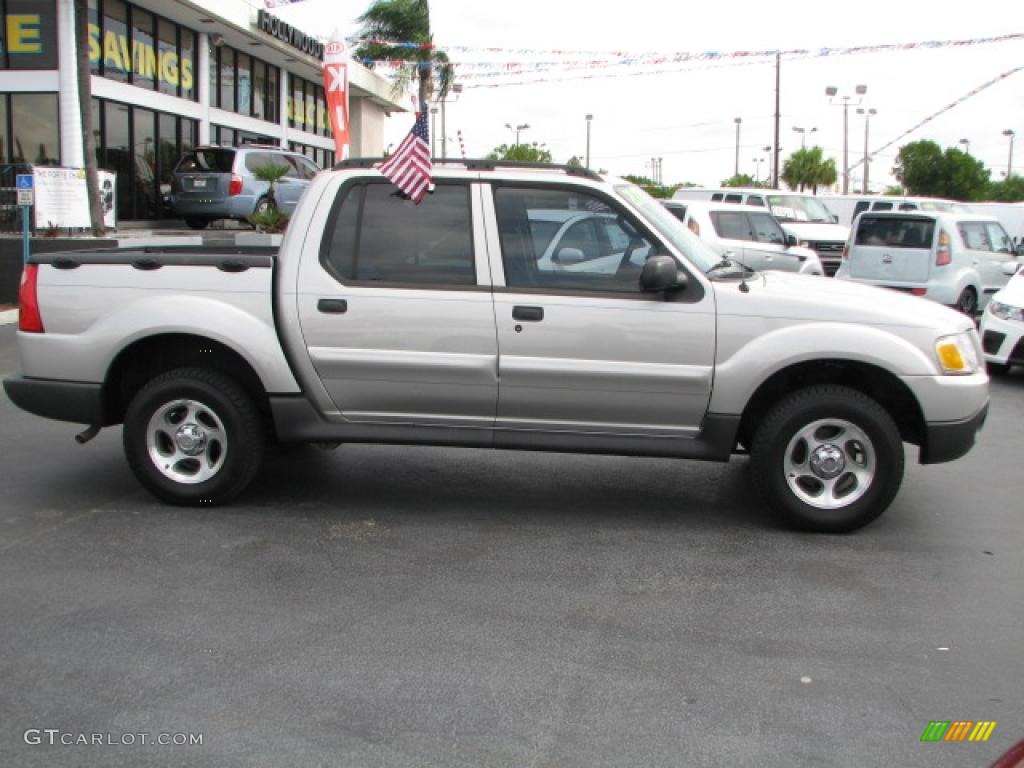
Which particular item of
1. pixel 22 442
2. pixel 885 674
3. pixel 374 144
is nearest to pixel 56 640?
pixel 885 674

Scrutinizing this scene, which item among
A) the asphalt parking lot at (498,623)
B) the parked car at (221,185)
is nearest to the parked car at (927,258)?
the asphalt parking lot at (498,623)

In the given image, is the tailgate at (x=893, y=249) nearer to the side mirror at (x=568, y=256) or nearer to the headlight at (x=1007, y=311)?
the headlight at (x=1007, y=311)

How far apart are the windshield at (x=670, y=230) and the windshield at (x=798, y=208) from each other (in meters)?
19.4

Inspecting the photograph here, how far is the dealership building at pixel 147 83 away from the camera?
20094mm

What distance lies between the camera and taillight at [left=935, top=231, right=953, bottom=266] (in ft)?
49.0

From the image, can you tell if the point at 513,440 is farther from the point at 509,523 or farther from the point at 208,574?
the point at 208,574

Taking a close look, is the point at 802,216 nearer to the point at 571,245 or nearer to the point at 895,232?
the point at 895,232

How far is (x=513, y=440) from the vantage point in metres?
5.76

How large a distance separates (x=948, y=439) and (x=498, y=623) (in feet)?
8.86

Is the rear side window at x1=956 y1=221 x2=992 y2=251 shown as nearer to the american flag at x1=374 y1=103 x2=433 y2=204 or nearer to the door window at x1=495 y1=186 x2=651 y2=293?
the door window at x1=495 y1=186 x2=651 y2=293

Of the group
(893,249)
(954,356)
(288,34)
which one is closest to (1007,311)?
(893,249)

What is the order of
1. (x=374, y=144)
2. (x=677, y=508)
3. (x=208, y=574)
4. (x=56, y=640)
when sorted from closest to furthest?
1. (x=56, y=640)
2. (x=208, y=574)
3. (x=677, y=508)
4. (x=374, y=144)

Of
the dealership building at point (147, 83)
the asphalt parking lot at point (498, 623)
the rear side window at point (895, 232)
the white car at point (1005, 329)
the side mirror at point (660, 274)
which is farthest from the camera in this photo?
the dealership building at point (147, 83)

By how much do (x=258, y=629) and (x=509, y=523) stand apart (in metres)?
1.86
